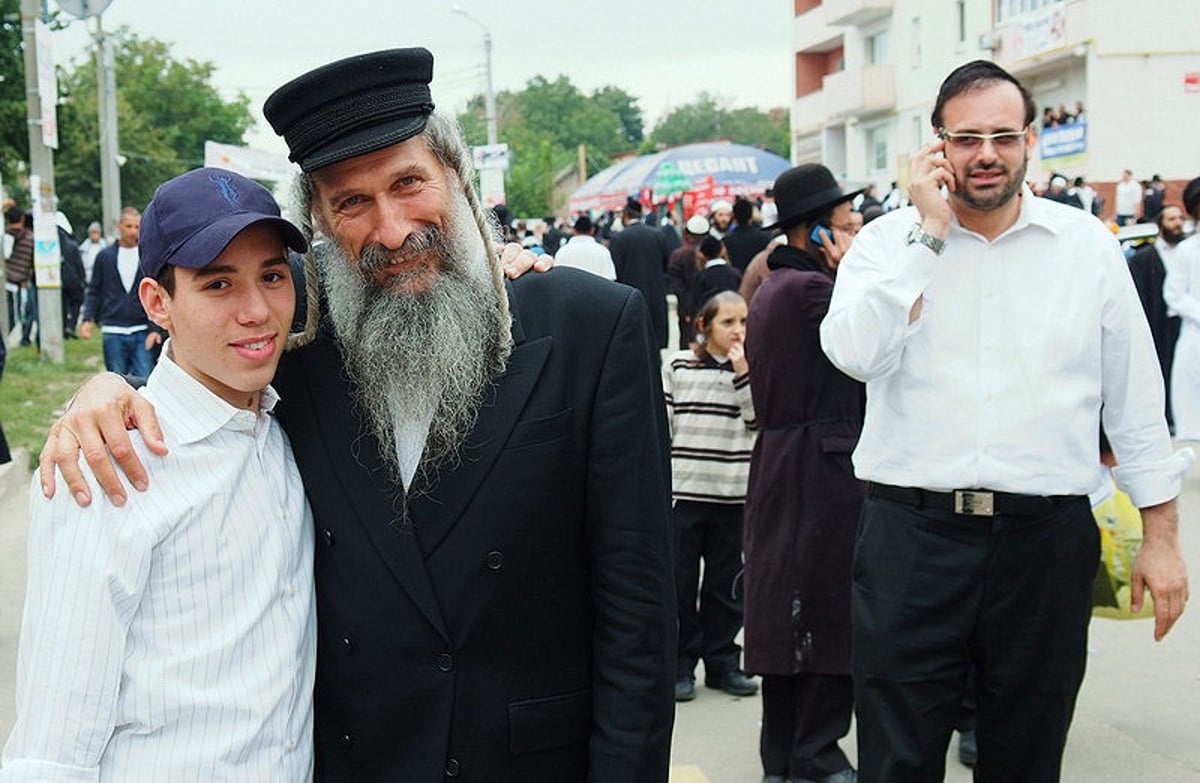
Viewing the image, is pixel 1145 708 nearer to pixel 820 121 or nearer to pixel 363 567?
pixel 363 567

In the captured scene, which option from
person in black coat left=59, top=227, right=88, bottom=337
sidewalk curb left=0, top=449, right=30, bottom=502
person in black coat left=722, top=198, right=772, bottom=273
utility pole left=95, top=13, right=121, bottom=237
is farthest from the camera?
utility pole left=95, top=13, right=121, bottom=237

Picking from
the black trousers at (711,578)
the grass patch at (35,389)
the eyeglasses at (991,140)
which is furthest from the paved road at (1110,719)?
the grass patch at (35,389)

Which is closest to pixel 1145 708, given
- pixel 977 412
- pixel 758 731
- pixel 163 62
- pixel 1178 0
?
pixel 758 731

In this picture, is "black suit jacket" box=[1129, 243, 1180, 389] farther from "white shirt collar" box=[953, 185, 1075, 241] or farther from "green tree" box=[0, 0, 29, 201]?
"green tree" box=[0, 0, 29, 201]

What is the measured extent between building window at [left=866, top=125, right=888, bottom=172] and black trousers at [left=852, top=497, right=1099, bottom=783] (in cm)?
4097

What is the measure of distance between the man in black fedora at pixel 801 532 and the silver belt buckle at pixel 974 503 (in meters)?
1.23

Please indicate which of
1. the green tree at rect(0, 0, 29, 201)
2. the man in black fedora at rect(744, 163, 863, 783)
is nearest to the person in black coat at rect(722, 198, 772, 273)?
the man in black fedora at rect(744, 163, 863, 783)

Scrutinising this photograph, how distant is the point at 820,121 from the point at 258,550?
4606 cm

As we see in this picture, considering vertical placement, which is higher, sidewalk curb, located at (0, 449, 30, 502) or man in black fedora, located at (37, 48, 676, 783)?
man in black fedora, located at (37, 48, 676, 783)

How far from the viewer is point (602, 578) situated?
2369 mm

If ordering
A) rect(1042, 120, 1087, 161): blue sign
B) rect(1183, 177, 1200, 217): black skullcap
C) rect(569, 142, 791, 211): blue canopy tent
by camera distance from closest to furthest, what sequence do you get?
1. rect(1183, 177, 1200, 217): black skullcap
2. rect(1042, 120, 1087, 161): blue sign
3. rect(569, 142, 791, 211): blue canopy tent

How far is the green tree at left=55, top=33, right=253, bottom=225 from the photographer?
50.9 m

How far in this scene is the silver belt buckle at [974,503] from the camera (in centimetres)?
354

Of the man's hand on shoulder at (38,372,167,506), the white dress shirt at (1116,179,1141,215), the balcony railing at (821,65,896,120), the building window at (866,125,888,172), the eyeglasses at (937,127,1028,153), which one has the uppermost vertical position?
the balcony railing at (821,65,896,120)
